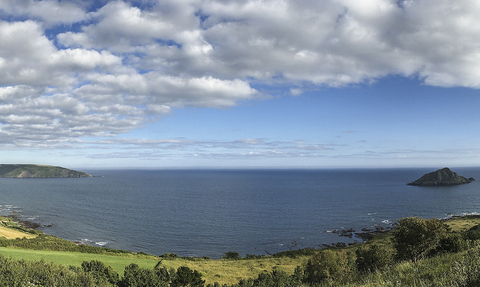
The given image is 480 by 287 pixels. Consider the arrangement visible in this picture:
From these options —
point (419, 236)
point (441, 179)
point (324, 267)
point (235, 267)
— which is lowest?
point (235, 267)

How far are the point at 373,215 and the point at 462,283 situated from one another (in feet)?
361

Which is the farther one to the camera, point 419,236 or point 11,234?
point 11,234

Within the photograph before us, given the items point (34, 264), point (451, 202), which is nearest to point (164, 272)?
point (34, 264)

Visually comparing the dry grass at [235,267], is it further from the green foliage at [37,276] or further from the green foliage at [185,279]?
the green foliage at [37,276]

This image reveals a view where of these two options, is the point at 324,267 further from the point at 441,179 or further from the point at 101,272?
the point at 441,179

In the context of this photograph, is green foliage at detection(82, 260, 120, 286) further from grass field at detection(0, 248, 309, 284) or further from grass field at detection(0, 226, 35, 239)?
grass field at detection(0, 226, 35, 239)

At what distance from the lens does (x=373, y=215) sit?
333ft

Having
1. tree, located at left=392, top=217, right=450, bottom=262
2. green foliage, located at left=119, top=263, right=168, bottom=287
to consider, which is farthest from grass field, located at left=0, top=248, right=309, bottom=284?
tree, located at left=392, top=217, right=450, bottom=262

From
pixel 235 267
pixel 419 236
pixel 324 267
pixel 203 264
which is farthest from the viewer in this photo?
pixel 203 264

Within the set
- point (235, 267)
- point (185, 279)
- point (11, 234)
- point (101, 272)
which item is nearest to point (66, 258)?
point (101, 272)

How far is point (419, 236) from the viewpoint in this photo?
3134 centimetres

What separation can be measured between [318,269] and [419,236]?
43.0ft

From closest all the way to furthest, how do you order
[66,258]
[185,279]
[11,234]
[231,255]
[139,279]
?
[139,279], [185,279], [66,258], [11,234], [231,255]

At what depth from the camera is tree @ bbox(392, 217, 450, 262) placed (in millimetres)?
31109
